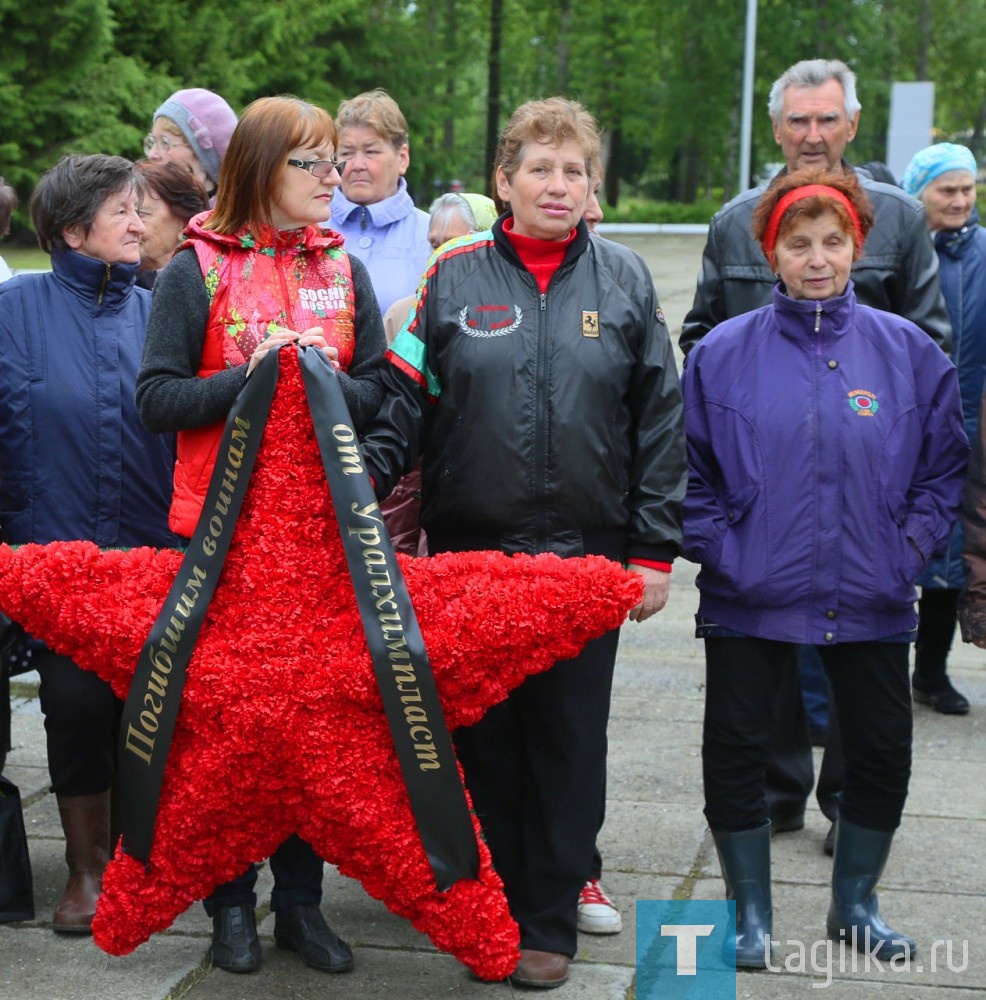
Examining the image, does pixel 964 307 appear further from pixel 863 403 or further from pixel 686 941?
pixel 686 941

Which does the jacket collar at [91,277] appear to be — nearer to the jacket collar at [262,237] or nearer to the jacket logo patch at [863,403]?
the jacket collar at [262,237]

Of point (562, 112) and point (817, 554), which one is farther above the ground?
point (562, 112)

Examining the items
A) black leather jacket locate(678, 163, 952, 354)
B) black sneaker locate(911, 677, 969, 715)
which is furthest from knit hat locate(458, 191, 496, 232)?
black sneaker locate(911, 677, 969, 715)

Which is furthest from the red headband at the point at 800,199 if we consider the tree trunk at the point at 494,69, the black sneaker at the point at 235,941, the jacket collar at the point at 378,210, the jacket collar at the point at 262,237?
the tree trunk at the point at 494,69

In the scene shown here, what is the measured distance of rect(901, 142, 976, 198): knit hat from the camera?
5.87 meters

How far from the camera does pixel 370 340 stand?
12.4 ft

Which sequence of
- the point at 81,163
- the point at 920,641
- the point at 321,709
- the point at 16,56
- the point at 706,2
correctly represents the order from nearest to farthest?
1. the point at 321,709
2. the point at 81,163
3. the point at 920,641
4. the point at 16,56
5. the point at 706,2

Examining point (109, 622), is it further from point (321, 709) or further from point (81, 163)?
point (81, 163)

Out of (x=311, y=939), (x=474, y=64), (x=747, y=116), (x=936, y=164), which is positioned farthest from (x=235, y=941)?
(x=474, y=64)

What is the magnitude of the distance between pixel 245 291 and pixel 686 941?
2032 mm

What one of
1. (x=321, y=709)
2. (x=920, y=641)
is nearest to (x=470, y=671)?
(x=321, y=709)

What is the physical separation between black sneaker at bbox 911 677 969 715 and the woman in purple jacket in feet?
7.58

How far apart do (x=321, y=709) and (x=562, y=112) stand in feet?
5.12

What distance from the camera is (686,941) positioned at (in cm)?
400
